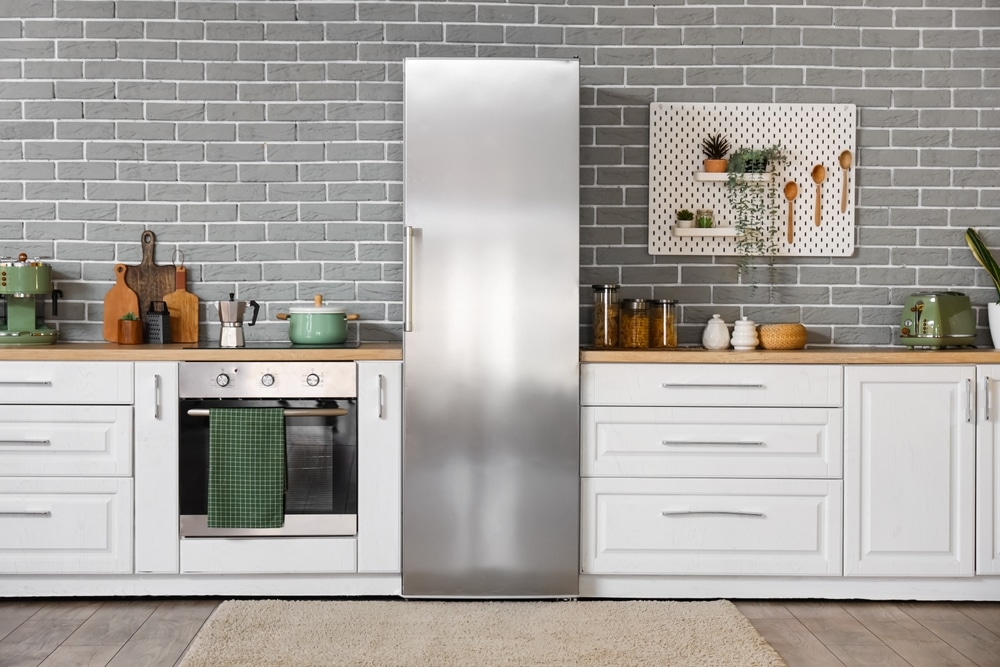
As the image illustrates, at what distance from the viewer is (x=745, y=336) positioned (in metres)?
3.34

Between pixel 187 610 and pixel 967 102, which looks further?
pixel 967 102

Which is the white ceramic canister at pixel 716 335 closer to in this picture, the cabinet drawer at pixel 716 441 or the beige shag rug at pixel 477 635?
the cabinet drawer at pixel 716 441

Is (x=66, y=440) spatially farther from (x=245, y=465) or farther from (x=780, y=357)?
(x=780, y=357)

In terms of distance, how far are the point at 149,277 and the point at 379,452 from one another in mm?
1326

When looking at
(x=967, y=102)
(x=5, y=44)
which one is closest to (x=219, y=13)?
(x=5, y=44)

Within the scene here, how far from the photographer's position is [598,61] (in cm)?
364

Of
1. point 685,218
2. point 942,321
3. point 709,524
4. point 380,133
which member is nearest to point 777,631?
point 709,524

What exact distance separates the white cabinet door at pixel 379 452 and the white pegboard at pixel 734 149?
129 centimetres

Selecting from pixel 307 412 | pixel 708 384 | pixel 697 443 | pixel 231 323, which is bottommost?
pixel 697 443

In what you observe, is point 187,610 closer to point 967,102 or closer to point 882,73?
point 882,73

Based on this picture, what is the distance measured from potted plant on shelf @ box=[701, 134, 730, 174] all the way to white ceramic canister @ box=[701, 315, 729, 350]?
64cm

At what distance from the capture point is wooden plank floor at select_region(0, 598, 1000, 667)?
269 cm

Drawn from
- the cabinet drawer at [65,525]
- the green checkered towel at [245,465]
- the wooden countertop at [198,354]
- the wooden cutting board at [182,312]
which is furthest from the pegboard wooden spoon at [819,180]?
the cabinet drawer at [65,525]

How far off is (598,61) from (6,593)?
3.08 metres
